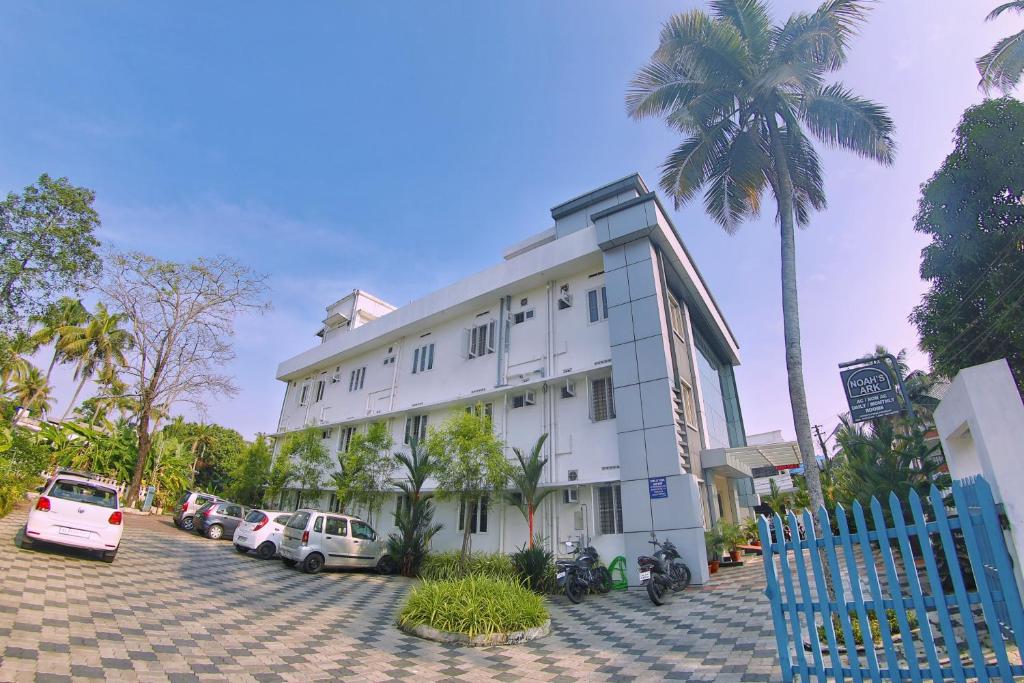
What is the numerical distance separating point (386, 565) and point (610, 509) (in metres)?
6.40

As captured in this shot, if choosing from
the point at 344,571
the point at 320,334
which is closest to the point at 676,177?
the point at 344,571

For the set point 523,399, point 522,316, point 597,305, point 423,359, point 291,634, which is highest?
point 522,316

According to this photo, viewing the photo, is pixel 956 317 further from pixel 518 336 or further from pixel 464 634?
pixel 464 634

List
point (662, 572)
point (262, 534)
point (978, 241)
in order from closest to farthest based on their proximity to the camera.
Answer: point (662, 572)
point (978, 241)
point (262, 534)

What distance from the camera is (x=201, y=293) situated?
66.4ft

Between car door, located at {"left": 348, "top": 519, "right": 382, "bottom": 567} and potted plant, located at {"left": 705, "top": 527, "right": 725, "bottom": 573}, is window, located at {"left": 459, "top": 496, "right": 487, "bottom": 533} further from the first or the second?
potted plant, located at {"left": 705, "top": 527, "right": 725, "bottom": 573}

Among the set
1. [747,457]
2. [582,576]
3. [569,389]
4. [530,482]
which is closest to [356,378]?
[569,389]

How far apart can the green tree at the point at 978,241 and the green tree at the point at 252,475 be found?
2538 cm

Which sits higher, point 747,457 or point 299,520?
point 747,457

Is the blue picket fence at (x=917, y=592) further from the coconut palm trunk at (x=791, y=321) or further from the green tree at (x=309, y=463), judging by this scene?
the green tree at (x=309, y=463)

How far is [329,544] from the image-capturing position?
1220 cm

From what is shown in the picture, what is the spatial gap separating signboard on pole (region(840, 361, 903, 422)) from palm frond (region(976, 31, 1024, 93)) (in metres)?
6.69

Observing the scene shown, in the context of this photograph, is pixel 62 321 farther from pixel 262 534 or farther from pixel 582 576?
pixel 582 576

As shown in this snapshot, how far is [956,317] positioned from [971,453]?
9.96 m
